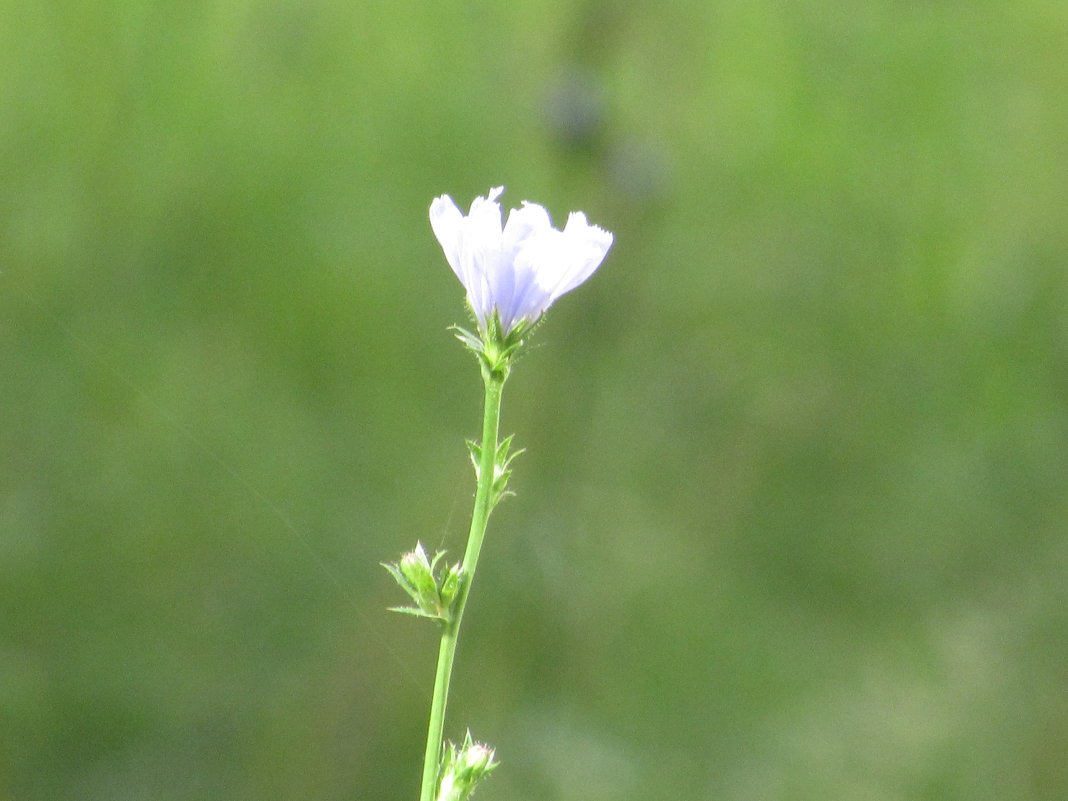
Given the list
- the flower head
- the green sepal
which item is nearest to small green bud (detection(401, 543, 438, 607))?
the green sepal

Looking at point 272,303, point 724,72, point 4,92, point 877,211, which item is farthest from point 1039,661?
point 4,92

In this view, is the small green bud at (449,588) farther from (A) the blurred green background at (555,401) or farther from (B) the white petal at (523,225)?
(A) the blurred green background at (555,401)

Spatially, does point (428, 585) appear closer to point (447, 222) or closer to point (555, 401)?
point (447, 222)

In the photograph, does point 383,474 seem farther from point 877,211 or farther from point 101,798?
point 877,211

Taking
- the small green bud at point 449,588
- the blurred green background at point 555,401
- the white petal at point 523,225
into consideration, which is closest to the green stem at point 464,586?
the small green bud at point 449,588

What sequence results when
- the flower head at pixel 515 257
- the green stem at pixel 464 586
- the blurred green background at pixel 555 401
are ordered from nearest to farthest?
the green stem at pixel 464 586
the flower head at pixel 515 257
the blurred green background at pixel 555 401

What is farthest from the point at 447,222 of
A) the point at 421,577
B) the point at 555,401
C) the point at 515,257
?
the point at 555,401
